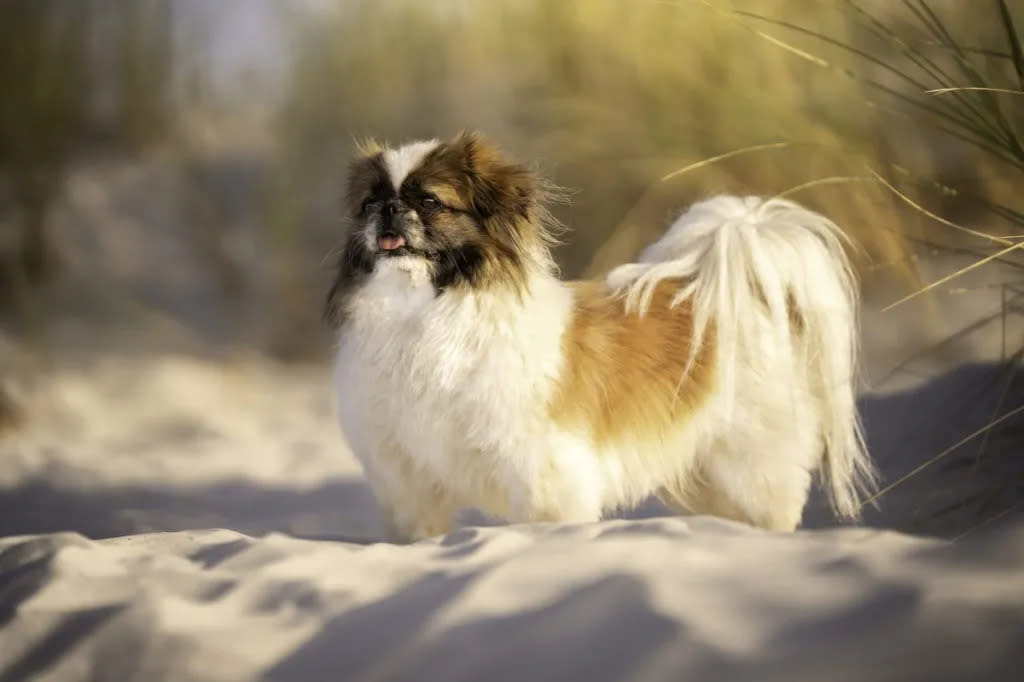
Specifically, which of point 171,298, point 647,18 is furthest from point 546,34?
point 171,298

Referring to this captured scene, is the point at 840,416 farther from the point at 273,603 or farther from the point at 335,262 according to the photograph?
the point at 273,603

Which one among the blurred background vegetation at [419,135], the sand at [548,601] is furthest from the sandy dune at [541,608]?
the blurred background vegetation at [419,135]

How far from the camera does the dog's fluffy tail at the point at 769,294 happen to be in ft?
9.64

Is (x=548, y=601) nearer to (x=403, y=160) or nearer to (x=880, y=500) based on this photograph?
(x=403, y=160)

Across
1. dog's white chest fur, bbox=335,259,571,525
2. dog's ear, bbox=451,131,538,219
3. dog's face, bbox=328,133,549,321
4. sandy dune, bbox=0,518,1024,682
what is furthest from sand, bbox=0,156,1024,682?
dog's ear, bbox=451,131,538,219

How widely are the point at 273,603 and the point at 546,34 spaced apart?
14.0ft

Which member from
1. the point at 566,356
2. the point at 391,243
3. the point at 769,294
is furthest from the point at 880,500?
the point at 391,243

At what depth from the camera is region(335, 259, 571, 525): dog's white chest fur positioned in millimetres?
2615

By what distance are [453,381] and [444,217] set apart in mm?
433

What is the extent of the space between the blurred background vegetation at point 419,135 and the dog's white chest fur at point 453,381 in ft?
6.60

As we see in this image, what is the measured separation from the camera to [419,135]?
6168 millimetres

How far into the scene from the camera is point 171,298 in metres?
6.27

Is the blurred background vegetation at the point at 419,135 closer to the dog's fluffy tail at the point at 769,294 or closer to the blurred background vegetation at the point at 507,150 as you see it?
the blurred background vegetation at the point at 507,150

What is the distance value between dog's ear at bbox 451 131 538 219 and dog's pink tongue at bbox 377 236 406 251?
0.81 ft
